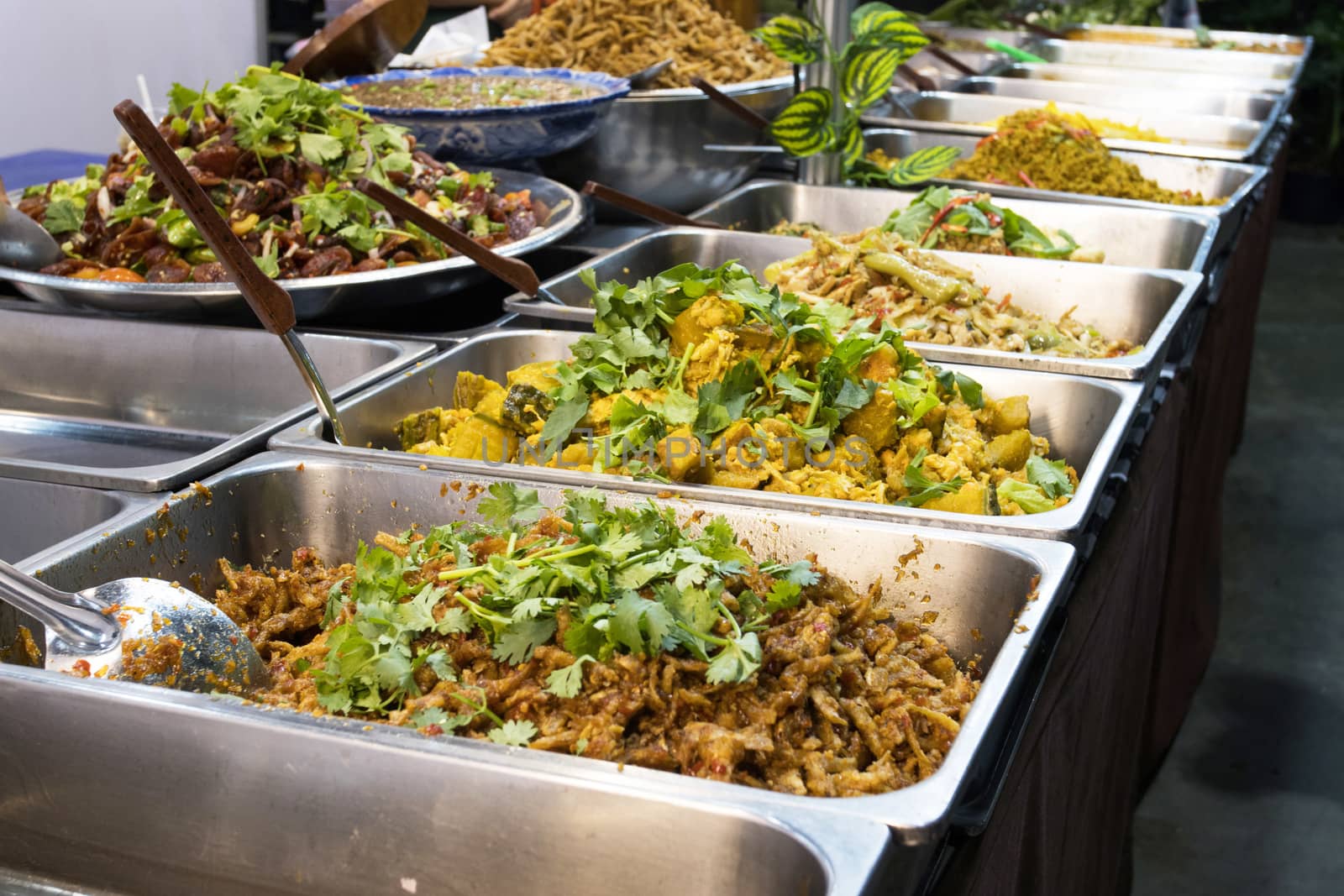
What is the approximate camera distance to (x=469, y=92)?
252cm

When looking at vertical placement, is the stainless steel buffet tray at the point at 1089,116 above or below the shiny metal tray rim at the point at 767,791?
above

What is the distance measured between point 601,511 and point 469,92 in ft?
5.40

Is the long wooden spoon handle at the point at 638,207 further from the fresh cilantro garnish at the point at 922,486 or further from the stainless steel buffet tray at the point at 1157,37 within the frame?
the stainless steel buffet tray at the point at 1157,37

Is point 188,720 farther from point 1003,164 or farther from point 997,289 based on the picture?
point 1003,164

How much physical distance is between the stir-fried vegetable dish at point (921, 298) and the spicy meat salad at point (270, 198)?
49cm

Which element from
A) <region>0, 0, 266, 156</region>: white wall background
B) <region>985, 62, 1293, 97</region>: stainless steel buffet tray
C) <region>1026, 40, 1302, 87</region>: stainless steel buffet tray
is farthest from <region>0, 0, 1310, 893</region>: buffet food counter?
<region>1026, 40, 1302, 87</region>: stainless steel buffet tray

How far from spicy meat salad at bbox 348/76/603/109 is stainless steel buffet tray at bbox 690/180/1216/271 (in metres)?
0.36

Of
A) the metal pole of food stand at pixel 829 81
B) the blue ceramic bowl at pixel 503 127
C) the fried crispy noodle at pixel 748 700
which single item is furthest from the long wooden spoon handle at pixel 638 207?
the fried crispy noodle at pixel 748 700

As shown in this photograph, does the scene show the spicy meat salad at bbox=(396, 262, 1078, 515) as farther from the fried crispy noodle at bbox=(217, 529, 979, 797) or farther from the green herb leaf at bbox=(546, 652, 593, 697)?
the green herb leaf at bbox=(546, 652, 593, 697)

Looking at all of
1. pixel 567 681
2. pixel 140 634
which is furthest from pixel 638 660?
pixel 140 634

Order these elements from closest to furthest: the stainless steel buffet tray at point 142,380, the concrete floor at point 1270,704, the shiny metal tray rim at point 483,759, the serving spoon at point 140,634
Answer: the shiny metal tray rim at point 483,759 → the serving spoon at point 140,634 → the stainless steel buffet tray at point 142,380 → the concrete floor at point 1270,704

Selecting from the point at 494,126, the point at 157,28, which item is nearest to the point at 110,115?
the point at 157,28

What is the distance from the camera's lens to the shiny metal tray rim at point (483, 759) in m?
0.72

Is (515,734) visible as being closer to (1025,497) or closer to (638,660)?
(638,660)
